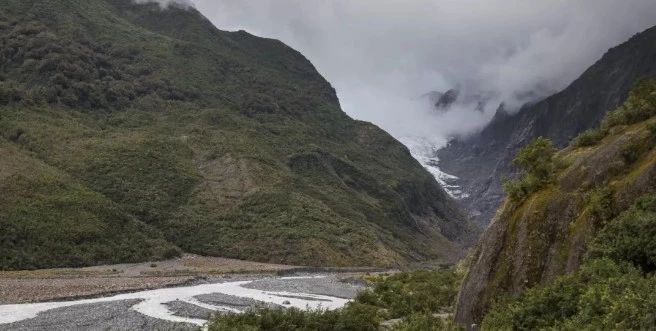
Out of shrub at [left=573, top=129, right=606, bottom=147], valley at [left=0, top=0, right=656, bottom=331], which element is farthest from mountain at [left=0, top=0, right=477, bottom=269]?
shrub at [left=573, top=129, right=606, bottom=147]

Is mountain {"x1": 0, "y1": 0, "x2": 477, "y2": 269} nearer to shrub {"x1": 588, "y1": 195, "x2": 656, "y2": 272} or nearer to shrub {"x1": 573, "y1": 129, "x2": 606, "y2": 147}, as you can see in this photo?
shrub {"x1": 573, "y1": 129, "x2": 606, "y2": 147}

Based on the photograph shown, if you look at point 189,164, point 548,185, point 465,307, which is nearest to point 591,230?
point 548,185

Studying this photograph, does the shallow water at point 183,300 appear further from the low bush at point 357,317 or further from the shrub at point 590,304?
the shrub at point 590,304

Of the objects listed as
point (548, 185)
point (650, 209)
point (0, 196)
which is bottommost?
point (650, 209)

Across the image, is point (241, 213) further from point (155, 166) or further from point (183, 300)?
point (183, 300)

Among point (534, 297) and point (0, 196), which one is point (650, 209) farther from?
point (0, 196)

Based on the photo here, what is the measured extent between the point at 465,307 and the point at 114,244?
68.2m

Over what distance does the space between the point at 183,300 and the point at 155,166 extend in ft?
239

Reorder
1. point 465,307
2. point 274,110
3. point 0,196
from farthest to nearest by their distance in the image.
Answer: point 274,110, point 0,196, point 465,307

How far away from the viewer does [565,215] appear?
15922 mm

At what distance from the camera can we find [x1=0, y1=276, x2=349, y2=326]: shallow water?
29469 mm

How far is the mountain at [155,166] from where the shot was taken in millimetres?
78312

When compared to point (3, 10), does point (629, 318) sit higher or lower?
lower

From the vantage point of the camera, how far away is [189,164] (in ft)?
370
